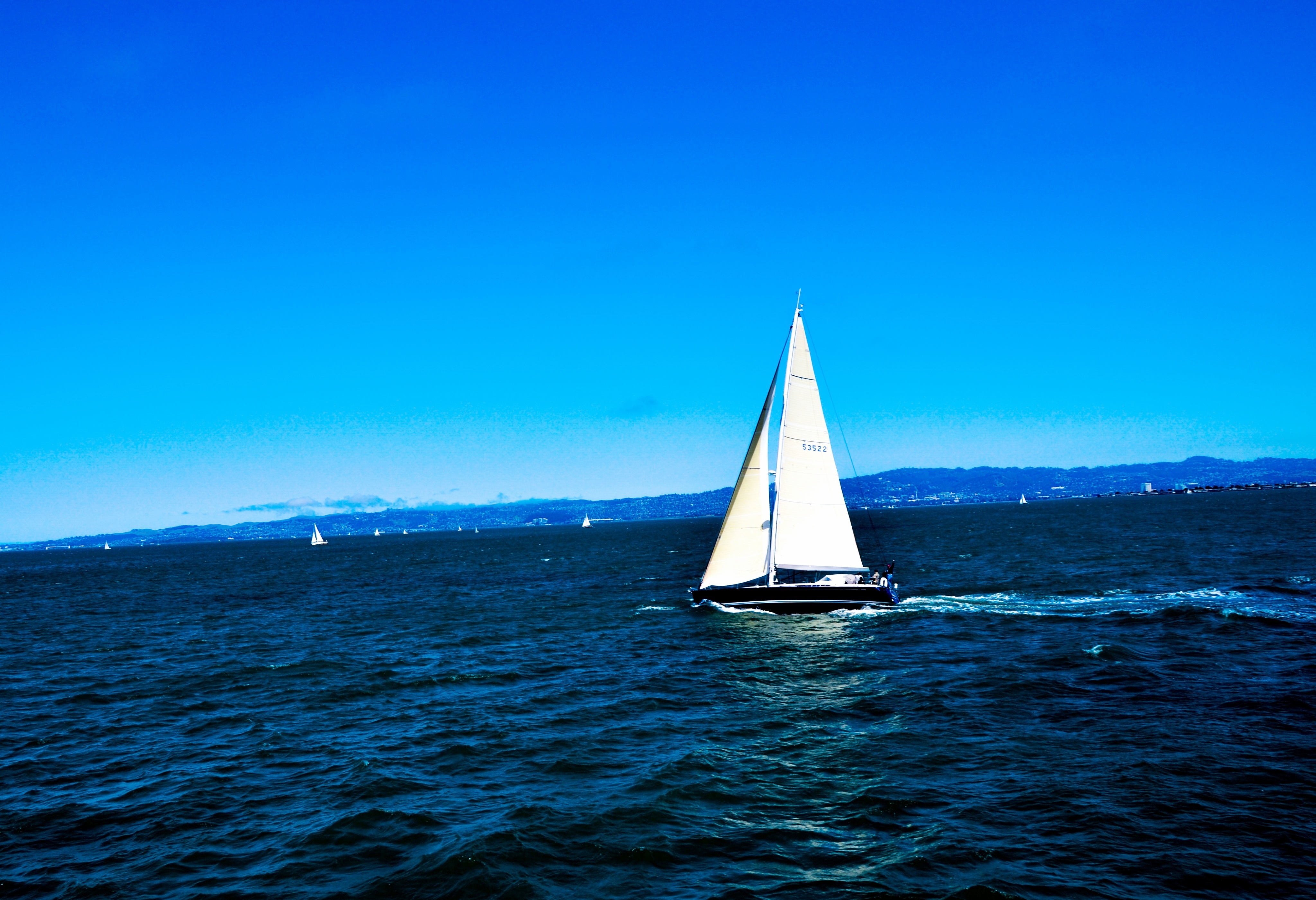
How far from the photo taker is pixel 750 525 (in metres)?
39.2

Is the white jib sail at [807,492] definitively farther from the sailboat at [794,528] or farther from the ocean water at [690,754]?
the ocean water at [690,754]

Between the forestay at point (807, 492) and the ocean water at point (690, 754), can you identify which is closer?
the ocean water at point (690, 754)

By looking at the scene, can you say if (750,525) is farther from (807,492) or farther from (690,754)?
(690,754)

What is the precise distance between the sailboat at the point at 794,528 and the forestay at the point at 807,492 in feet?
0.11

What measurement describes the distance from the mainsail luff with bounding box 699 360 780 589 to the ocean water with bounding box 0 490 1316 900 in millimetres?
2528

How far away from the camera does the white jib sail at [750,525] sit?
128ft

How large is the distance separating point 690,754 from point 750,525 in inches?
831

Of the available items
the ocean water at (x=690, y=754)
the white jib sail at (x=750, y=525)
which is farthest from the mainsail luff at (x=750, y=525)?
the ocean water at (x=690, y=754)

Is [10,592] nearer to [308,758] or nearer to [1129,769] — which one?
[308,758]

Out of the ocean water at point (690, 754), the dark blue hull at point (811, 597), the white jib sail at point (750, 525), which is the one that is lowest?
the ocean water at point (690, 754)

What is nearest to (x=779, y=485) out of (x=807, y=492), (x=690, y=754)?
(x=807, y=492)

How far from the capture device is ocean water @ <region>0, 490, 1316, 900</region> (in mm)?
13047

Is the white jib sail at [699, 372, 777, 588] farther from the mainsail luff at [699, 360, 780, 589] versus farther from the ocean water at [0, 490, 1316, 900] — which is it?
the ocean water at [0, 490, 1316, 900]

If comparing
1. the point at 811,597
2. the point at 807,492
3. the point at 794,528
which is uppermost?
the point at 807,492
